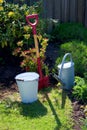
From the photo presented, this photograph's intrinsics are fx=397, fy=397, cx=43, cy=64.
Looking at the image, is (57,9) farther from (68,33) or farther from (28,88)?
(28,88)

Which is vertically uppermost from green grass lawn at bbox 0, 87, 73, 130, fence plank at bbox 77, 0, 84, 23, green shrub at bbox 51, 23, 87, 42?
fence plank at bbox 77, 0, 84, 23

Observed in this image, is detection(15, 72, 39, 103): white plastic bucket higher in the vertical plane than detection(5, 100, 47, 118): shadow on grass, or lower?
higher

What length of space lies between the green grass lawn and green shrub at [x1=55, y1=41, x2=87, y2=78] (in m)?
0.59

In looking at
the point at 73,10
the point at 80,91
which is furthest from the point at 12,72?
the point at 73,10

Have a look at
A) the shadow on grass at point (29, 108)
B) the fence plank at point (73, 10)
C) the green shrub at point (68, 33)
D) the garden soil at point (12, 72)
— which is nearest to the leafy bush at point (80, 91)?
the garden soil at point (12, 72)

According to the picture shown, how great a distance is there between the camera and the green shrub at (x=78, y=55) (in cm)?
644

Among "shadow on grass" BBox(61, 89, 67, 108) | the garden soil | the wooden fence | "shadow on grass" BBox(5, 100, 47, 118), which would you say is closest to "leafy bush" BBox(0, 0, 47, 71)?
the garden soil

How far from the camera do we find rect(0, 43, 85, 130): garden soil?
18.1 feet

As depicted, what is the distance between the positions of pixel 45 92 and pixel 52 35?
2675 mm

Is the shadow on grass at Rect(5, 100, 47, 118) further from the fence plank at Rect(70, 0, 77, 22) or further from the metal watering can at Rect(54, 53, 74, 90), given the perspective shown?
the fence plank at Rect(70, 0, 77, 22)

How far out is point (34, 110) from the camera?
5484mm

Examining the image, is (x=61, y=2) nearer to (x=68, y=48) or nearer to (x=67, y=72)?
(x=68, y=48)

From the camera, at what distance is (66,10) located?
9.17 m

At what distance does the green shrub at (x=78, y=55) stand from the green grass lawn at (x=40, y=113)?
589 millimetres
